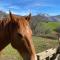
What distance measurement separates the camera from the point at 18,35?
14.3 feet

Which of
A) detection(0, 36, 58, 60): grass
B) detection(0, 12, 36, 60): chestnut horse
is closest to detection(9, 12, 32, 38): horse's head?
detection(0, 12, 36, 60): chestnut horse

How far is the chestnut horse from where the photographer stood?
14.2 ft

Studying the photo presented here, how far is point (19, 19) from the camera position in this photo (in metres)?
4.57

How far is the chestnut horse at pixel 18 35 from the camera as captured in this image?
14.2 feet

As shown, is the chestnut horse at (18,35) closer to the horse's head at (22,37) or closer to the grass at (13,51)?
the horse's head at (22,37)

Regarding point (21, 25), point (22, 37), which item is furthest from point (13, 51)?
point (22, 37)

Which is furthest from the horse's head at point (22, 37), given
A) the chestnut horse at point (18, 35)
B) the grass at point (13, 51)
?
the grass at point (13, 51)

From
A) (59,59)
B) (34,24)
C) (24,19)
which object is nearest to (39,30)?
(34,24)

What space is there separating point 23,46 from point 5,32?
1.58ft

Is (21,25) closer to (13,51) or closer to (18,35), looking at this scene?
(18,35)

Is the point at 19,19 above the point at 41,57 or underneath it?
above

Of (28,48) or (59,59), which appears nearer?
(28,48)

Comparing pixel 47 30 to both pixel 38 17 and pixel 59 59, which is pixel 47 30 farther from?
pixel 59 59

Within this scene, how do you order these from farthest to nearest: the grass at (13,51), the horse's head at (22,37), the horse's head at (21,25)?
the grass at (13,51) → the horse's head at (21,25) → the horse's head at (22,37)
